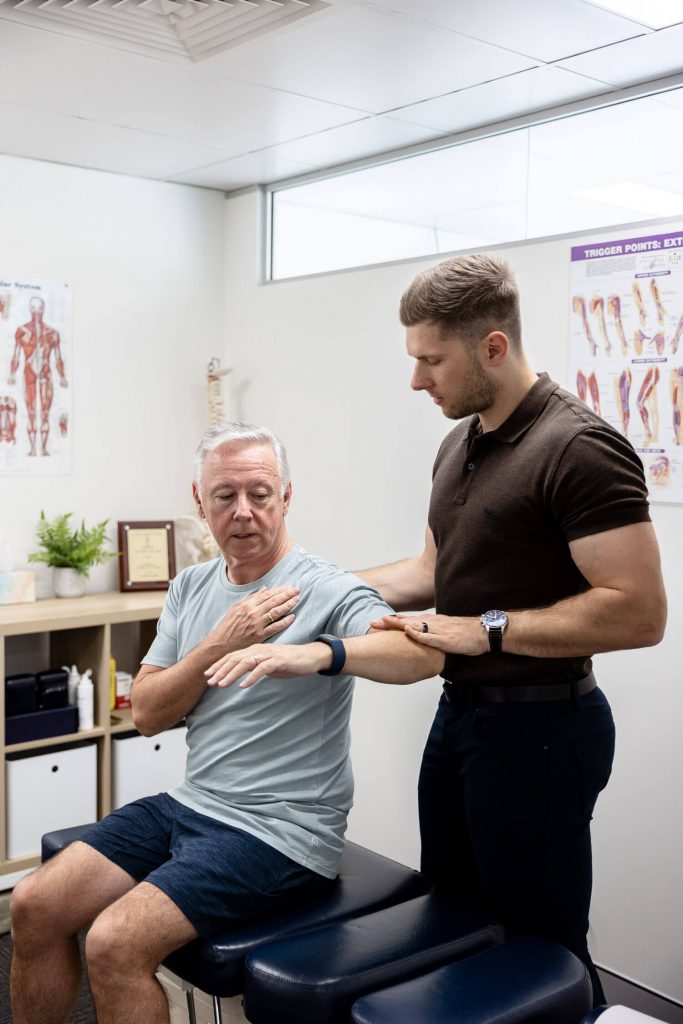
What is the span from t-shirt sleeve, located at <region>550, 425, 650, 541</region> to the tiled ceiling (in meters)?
1.00

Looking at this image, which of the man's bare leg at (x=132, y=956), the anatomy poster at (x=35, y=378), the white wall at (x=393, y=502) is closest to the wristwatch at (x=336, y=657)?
the man's bare leg at (x=132, y=956)

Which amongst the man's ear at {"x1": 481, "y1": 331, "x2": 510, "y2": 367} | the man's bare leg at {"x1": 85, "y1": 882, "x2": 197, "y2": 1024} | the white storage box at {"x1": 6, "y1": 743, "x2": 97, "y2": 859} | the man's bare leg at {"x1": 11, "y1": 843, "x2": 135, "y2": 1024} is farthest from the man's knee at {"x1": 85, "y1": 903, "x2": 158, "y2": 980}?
the white storage box at {"x1": 6, "y1": 743, "x2": 97, "y2": 859}

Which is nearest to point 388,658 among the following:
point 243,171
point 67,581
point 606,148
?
point 606,148

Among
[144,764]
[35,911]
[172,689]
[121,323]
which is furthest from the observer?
[121,323]

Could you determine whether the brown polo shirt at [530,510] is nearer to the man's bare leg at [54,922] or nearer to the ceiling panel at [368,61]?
the man's bare leg at [54,922]

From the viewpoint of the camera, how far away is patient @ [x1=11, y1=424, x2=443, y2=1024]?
1801mm

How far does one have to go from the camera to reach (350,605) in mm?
2021

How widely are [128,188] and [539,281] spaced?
5.32ft

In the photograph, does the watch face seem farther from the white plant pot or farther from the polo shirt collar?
the white plant pot

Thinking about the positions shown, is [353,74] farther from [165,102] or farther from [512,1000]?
[512,1000]

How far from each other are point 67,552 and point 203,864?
6.31 feet

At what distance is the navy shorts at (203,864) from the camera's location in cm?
183

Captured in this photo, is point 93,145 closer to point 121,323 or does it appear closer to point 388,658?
point 121,323

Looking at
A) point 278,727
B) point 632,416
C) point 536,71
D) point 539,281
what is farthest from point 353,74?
point 278,727
